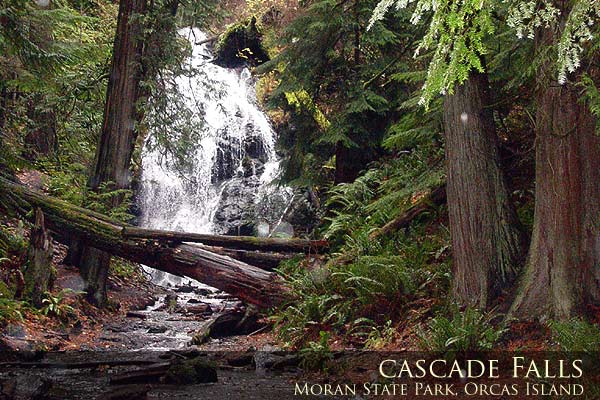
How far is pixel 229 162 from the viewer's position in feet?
74.5

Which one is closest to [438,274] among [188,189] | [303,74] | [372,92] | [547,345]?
[547,345]

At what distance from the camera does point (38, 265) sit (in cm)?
933

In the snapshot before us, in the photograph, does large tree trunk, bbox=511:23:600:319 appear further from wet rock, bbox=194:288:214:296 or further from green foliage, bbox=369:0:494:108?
wet rock, bbox=194:288:214:296

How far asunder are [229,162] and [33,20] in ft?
46.5

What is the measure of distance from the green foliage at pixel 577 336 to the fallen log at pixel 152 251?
545 cm

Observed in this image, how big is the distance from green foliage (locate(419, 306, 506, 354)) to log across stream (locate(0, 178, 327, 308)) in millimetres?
4408

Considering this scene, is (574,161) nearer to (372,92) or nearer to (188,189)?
(372,92)

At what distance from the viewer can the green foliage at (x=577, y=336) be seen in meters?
4.37

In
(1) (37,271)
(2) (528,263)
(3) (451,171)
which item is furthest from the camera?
(1) (37,271)

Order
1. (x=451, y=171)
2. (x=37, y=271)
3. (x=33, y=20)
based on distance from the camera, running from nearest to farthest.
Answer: (x=451, y=171) → (x=33, y=20) → (x=37, y=271)

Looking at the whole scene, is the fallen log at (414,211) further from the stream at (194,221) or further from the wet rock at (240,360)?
the wet rock at (240,360)

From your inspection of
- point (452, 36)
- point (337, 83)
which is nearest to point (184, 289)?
point (337, 83)

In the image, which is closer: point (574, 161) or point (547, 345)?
point (547, 345)

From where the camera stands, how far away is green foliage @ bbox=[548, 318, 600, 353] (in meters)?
4.37
